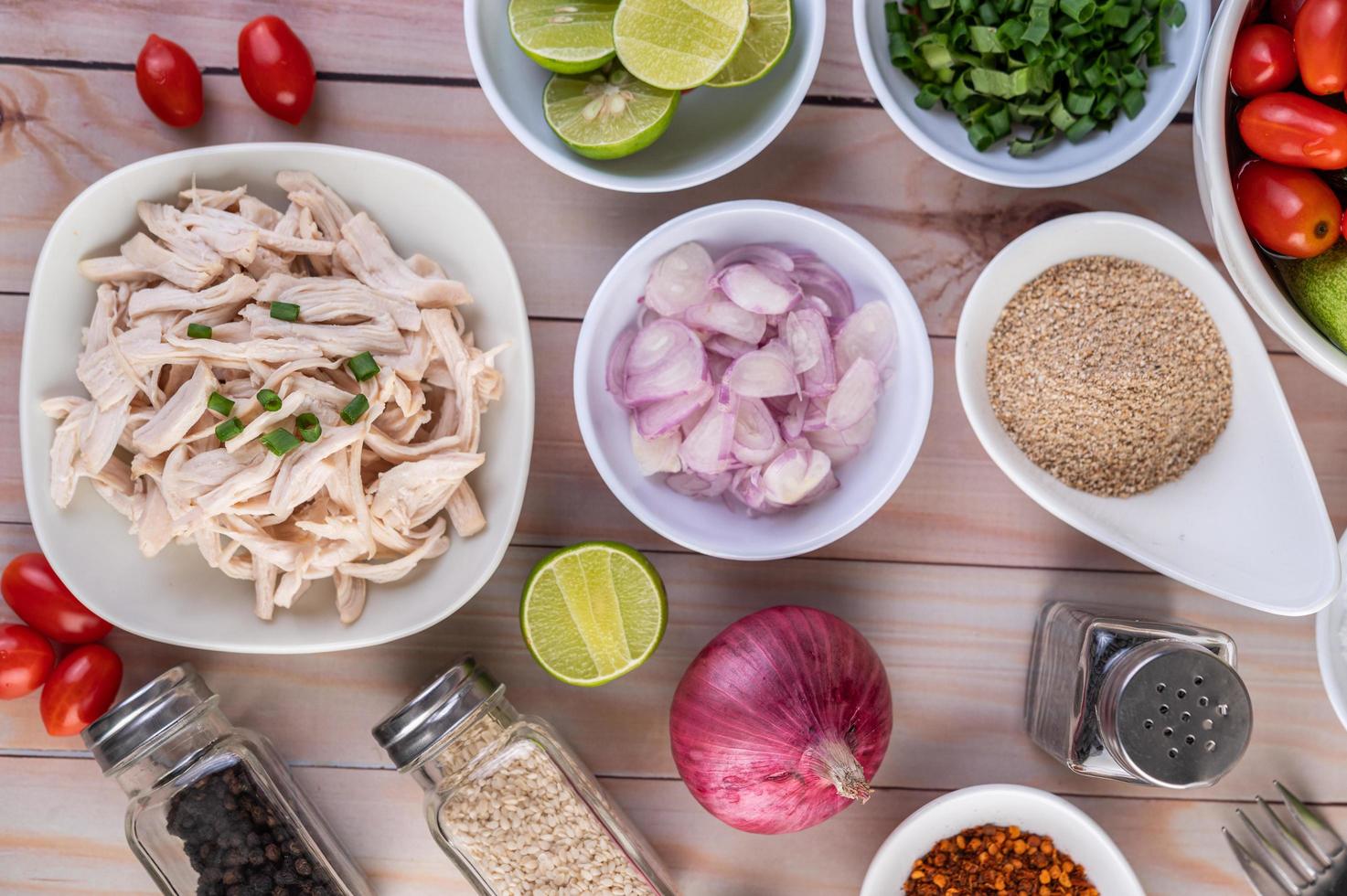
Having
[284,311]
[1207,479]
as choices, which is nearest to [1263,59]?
[1207,479]

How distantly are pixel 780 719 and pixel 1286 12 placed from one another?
1.05 metres

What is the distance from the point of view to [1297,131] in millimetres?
1144

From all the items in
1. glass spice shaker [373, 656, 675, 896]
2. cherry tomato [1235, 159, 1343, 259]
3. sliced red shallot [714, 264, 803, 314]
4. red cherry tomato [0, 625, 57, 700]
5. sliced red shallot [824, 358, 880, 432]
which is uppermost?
cherry tomato [1235, 159, 1343, 259]

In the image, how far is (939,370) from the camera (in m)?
1.40

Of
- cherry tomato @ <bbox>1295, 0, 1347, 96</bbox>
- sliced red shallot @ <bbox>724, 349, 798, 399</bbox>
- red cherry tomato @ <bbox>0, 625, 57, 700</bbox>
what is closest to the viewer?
cherry tomato @ <bbox>1295, 0, 1347, 96</bbox>

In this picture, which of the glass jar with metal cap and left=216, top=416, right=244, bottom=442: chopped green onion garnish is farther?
the glass jar with metal cap

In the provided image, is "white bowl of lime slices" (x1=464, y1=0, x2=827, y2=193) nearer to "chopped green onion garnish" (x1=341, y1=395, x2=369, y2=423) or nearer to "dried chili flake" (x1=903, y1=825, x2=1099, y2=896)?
"chopped green onion garnish" (x1=341, y1=395, x2=369, y2=423)

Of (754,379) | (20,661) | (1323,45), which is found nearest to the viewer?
(1323,45)

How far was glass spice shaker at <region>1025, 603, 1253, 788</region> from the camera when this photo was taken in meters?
1.23

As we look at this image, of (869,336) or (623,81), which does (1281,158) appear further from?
(623,81)

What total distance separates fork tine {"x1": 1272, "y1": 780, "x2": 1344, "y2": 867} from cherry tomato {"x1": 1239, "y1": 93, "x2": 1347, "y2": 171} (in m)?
0.86

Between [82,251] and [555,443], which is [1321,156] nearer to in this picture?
[555,443]

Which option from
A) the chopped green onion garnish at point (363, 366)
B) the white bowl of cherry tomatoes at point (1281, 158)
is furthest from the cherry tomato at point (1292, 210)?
the chopped green onion garnish at point (363, 366)

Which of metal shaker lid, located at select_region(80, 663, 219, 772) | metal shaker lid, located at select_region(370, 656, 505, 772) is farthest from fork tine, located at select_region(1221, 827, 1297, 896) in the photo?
metal shaker lid, located at select_region(80, 663, 219, 772)
